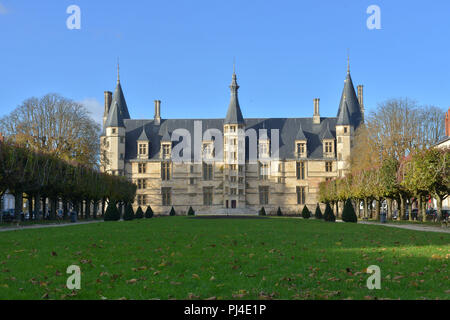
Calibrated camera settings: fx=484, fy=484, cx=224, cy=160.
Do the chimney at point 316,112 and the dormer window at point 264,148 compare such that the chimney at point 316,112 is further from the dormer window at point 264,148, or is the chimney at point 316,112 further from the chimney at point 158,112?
the chimney at point 158,112

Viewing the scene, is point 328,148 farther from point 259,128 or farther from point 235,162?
point 235,162

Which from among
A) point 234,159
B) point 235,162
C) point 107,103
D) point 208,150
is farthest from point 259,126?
point 107,103

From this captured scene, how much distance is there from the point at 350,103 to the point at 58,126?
39.7m

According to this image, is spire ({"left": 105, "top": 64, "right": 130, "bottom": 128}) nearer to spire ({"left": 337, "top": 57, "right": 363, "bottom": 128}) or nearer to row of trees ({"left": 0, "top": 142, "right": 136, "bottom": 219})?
Result: row of trees ({"left": 0, "top": 142, "right": 136, "bottom": 219})

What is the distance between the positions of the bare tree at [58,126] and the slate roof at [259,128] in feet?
65.1

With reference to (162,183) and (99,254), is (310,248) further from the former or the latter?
(162,183)

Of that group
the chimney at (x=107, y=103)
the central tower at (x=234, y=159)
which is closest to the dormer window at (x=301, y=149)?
the central tower at (x=234, y=159)

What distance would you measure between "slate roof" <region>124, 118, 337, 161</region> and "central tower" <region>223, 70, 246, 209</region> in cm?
218

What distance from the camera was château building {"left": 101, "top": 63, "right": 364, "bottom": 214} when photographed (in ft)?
212

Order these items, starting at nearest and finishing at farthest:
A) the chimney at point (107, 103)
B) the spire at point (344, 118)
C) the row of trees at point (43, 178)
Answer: the row of trees at point (43, 178)
the spire at point (344, 118)
the chimney at point (107, 103)

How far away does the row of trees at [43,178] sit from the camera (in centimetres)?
3148

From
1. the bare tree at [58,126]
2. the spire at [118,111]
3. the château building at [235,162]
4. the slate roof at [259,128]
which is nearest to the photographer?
the bare tree at [58,126]
